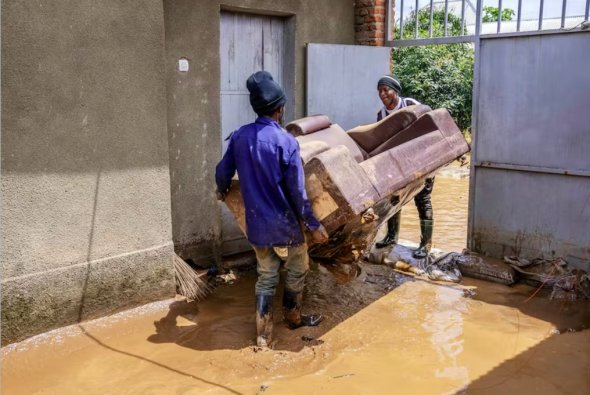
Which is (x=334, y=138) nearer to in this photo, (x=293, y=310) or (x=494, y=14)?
(x=293, y=310)

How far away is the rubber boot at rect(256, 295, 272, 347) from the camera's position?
4.29 m

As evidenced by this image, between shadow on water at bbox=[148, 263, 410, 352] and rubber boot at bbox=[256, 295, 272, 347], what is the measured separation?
0.09 metres

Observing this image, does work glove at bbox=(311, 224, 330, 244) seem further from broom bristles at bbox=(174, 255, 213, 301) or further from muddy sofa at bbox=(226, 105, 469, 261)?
broom bristles at bbox=(174, 255, 213, 301)

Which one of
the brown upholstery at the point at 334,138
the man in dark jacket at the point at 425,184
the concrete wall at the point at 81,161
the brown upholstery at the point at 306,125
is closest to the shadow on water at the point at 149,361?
the concrete wall at the point at 81,161

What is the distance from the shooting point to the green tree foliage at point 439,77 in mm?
15625

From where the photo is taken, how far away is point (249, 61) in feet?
20.0

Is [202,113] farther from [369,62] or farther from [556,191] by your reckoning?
[556,191]

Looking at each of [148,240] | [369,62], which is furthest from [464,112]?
[148,240]

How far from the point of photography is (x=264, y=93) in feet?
13.3

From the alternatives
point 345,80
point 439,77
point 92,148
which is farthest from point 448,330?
point 439,77

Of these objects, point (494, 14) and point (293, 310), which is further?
point (494, 14)

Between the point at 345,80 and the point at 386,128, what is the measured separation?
4.81 feet

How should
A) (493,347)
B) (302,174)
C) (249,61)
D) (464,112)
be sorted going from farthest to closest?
(464,112) < (249,61) < (493,347) < (302,174)

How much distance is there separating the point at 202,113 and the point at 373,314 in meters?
2.51
